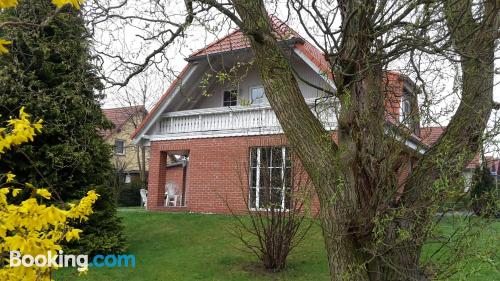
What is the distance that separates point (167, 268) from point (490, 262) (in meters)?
6.83

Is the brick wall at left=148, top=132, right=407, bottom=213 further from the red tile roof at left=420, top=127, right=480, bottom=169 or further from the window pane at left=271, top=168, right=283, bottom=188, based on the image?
the red tile roof at left=420, top=127, right=480, bottom=169

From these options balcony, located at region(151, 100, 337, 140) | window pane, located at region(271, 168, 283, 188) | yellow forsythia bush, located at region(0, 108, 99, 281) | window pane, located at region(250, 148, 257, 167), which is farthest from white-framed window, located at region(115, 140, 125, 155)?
yellow forsythia bush, located at region(0, 108, 99, 281)

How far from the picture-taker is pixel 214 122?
1664 centimetres

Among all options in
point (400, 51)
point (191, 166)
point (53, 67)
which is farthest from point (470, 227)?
point (191, 166)

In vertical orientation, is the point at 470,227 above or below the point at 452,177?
below

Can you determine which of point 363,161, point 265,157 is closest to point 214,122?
point 265,157

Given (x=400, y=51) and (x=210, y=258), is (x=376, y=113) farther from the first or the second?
(x=210, y=258)

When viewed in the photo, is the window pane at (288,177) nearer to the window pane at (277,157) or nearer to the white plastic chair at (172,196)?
the window pane at (277,157)

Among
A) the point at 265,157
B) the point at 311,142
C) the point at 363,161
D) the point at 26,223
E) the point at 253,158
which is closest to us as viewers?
the point at 26,223

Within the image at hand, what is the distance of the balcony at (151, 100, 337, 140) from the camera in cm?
1528

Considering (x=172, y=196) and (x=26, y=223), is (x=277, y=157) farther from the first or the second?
(x=172, y=196)

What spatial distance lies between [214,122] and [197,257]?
7.52m

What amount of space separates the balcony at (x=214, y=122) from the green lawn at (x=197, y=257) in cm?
345

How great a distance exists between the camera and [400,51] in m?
3.84
